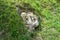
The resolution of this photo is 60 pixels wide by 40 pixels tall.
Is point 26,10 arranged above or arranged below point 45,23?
above

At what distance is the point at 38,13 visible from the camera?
5.80 m

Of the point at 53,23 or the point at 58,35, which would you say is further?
the point at 53,23

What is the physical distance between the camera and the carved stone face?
5.04 metres

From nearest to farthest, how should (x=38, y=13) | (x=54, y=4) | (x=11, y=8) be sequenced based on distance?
(x=11, y=8)
(x=38, y=13)
(x=54, y=4)

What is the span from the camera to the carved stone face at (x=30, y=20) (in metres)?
5.04

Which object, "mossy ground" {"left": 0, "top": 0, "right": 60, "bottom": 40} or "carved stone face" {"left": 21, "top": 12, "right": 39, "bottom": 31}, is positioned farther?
"carved stone face" {"left": 21, "top": 12, "right": 39, "bottom": 31}

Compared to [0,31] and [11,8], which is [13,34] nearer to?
[0,31]

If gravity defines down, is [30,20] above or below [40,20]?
above

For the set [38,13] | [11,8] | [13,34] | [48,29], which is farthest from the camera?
[38,13]

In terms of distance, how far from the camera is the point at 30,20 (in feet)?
16.9

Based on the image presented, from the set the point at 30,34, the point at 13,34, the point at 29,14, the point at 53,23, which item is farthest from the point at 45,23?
the point at 13,34

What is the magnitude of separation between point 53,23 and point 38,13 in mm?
512

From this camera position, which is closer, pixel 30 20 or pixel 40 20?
pixel 30 20

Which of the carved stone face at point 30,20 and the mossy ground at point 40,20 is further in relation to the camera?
the carved stone face at point 30,20
